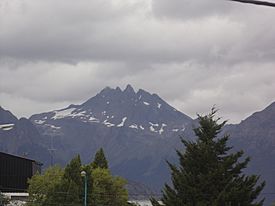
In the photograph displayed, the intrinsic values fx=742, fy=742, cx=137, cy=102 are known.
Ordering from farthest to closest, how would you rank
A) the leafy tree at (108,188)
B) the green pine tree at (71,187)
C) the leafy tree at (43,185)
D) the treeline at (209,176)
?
1. the leafy tree at (108,188)
2. the leafy tree at (43,185)
3. the green pine tree at (71,187)
4. the treeline at (209,176)

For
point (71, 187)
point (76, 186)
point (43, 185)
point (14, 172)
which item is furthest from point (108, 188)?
point (14, 172)

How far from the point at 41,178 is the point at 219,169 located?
48.1m

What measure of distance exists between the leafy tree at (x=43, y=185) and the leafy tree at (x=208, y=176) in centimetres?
4040

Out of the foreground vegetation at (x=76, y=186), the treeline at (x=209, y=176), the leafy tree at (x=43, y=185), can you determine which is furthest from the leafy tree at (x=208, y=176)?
the leafy tree at (x=43, y=185)

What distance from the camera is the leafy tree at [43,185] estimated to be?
87.7 meters

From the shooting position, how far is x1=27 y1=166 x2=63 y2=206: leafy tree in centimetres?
8769

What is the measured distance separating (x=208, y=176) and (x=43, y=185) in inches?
1835

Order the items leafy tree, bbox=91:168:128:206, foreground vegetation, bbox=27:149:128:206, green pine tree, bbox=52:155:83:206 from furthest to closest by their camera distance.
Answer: leafy tree, bbox=91:168:128:206, foreground vegetation, bbox=27:149:128:206, green pine tree, bbox=52:155:83:206

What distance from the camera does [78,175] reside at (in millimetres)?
80875

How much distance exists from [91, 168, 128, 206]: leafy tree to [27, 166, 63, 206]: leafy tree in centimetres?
463

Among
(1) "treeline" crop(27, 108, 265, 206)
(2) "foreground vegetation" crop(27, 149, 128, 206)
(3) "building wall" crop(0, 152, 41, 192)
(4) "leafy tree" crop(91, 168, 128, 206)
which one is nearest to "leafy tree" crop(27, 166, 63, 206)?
(2) "foreground vegetation" crop(27, 149, 128, 206)

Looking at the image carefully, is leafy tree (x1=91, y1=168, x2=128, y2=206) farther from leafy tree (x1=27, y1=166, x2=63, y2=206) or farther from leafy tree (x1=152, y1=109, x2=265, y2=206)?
leafy tree (x1=152, y1=109, x2=265, y2=206)

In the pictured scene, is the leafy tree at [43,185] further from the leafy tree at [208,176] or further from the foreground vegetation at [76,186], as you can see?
the leafy tree at [208,176]

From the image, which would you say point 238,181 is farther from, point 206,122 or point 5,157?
point 5,157
